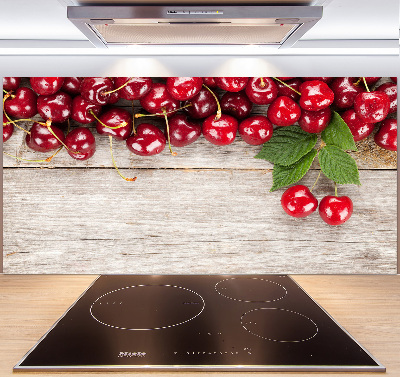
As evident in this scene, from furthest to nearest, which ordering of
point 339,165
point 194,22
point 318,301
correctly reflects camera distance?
point 339,165, point 318,301, point 194,22

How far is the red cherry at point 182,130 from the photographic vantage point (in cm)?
99

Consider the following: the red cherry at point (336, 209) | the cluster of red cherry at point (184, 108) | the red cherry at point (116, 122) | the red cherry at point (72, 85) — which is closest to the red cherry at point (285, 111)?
the cluster of red cherry at point (184, 108)

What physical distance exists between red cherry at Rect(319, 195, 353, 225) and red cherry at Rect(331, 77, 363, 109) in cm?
24

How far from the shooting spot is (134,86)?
94 cm

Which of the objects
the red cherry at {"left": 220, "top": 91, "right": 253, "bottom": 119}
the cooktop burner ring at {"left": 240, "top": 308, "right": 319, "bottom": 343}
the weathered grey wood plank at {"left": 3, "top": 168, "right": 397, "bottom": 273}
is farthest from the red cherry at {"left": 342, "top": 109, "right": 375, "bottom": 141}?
the cooktop burner ring at {"left": 240, "top": 308, "right": 319, "bottom": 343}

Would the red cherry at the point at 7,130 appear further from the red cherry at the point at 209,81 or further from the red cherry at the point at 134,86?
the red cherry at the point at 209,81

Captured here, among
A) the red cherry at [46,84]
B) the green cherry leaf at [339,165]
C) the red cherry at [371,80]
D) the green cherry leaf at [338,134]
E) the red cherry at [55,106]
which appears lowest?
the green cherry leaf at [339,165]

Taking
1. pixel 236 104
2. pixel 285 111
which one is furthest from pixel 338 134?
pixel 236 104

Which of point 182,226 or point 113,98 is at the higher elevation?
point 113,98

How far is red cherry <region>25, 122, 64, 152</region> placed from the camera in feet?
3.24

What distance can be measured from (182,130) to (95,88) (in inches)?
9.2

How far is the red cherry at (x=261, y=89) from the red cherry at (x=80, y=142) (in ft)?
1.37

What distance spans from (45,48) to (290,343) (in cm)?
82

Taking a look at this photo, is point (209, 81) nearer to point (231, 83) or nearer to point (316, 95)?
point (231, 83)
